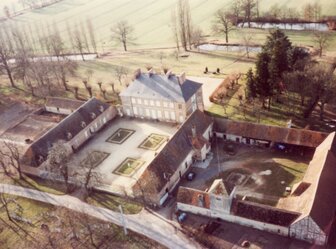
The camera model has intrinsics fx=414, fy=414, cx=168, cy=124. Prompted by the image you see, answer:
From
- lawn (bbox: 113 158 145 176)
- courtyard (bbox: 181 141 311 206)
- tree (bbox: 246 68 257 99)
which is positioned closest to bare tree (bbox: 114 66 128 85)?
lawn (bbox: 113 158 145 176)

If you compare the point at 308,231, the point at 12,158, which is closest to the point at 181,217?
the point at 308,231

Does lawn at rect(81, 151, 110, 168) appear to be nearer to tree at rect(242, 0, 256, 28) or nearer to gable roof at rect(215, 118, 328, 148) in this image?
gable roof at rect(215, 118, 328, 148)

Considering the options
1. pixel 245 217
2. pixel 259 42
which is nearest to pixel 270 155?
pixel 245 217

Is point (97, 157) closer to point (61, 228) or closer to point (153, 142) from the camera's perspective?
point (153, 142)

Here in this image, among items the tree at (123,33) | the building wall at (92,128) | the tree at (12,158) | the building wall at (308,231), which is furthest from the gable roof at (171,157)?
the tree at (123,33)

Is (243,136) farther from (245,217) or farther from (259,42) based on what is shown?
(259,42)
